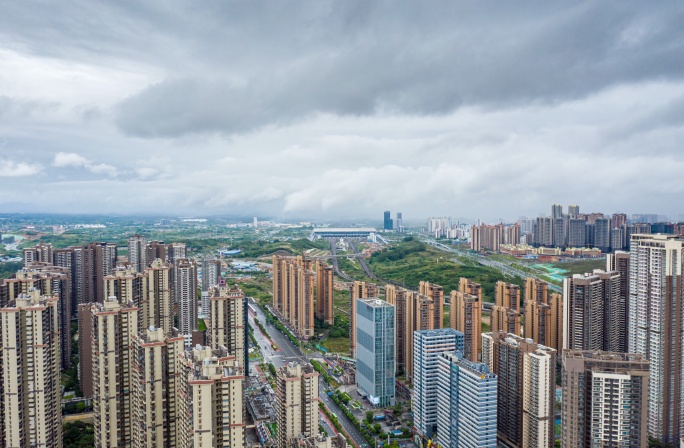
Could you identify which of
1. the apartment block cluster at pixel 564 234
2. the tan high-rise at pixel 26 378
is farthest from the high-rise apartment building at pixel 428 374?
the apartment block cluster at pixel 564 234

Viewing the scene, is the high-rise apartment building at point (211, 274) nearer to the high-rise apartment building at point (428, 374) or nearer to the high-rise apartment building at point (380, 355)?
the high-rise apartment building at point (380, 355)

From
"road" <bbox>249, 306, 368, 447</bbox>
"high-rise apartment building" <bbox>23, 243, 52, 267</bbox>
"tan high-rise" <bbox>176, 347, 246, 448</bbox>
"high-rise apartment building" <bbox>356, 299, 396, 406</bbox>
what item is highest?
"high-rise apartment building" <bbox>23, 243, 52, 267</bbox>

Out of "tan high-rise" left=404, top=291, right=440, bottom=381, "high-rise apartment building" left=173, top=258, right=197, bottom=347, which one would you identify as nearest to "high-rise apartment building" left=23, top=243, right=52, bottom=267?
"high-rise apartment building" left=173, top=258, right=197, bottom=347

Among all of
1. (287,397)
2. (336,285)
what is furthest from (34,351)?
(336,285)

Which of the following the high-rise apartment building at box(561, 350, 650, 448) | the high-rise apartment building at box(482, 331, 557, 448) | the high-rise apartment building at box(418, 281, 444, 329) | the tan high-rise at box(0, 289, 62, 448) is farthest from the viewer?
the high-rise apartment building at box(418, 281, 444, 329)

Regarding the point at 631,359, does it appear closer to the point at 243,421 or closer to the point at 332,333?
the point at 243,421

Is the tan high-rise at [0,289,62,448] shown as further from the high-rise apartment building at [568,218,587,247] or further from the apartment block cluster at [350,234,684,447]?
the high-rise apartment building at [568,218,587,247]

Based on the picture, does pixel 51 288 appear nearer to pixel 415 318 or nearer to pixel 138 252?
pixel 415 318
